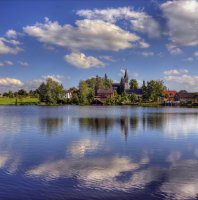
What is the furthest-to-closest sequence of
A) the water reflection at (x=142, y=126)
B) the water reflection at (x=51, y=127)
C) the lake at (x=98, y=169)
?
1. the water reflection at (x=51, y=127)
2. the water reflection at (x=142, y=126)
3. the lake at (x=98, y=169)

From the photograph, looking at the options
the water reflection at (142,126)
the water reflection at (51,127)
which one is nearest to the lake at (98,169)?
the water reflection at (142,126)

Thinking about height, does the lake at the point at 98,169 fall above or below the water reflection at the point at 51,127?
below

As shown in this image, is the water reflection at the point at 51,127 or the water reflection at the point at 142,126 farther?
the water reflection at the point at 51,127

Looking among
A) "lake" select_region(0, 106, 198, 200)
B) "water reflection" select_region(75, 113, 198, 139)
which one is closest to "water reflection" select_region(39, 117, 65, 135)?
"water reflection" select_region(75, 113, 198, 139)

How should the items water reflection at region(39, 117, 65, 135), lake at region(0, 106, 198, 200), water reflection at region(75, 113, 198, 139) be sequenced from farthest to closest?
water reflection at region(39, 117, 65, 135), water reflection at region(75, 113, 198, 139), lake at region(0, 106, 198, 200)

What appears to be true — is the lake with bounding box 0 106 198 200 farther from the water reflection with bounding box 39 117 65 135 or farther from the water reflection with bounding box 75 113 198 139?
the water reflection with bounding box 39 117 65 135

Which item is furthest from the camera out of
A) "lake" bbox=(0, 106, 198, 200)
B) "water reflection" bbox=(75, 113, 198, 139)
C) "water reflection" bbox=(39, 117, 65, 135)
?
"water reflection" bbox=(39, 117, 65, 135)

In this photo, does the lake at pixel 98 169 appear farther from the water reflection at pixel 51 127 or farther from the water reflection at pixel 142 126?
the water reflection at pixel 51 127

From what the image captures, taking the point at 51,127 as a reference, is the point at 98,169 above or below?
below

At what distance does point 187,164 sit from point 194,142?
12.8 metres

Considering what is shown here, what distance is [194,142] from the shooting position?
123ft

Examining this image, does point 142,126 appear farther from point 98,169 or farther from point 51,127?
point 98,169

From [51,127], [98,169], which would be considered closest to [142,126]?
[51,127]

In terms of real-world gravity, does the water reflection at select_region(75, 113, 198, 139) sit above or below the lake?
above
